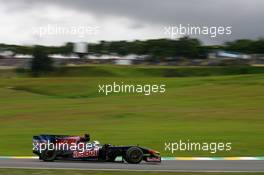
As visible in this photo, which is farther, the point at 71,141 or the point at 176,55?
the point at 176,55

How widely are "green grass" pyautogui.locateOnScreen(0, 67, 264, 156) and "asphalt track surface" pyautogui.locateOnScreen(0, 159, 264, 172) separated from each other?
3.49 metres

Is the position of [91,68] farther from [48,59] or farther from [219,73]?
[219,73]

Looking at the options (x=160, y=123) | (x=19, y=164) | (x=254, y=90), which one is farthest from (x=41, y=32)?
(x=254, y=90)

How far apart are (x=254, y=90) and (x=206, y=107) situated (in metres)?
8.28

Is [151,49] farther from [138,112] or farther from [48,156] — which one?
[48,156]

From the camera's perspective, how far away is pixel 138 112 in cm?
3272

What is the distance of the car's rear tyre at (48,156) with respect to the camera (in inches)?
701

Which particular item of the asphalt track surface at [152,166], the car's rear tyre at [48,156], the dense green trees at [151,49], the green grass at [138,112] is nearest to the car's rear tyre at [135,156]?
the asphalt track surface at [152,166]

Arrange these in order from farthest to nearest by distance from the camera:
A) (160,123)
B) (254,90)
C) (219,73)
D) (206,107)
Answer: (219,73) → (254,90) → (206,107) → (160,123)

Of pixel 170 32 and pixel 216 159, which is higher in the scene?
pixel 170 32

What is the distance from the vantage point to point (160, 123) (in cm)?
2966

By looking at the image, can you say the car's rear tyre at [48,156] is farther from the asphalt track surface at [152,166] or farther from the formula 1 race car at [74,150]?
the asphalt track surface at [152,166]

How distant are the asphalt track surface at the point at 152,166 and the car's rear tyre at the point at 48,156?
8.0 inches

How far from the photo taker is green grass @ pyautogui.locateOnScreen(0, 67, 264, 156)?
2542cm
